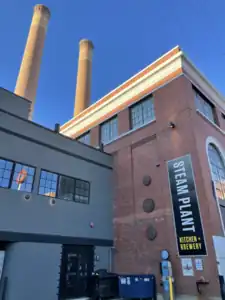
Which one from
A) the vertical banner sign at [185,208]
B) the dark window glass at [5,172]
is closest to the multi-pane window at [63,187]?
the dark window glass at [5,172]

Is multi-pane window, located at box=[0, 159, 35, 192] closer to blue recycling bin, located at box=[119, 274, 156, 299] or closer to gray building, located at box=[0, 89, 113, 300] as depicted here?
gray building, located at box=[0, 89, 113, 300]

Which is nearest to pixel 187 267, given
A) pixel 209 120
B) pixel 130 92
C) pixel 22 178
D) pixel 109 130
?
pixel 22 178

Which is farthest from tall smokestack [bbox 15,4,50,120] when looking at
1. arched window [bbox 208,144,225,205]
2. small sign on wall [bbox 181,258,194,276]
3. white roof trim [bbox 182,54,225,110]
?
small sign on wall [bbox 181,258,194,276]

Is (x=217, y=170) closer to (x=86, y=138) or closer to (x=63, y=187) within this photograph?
(x=63, y=187)

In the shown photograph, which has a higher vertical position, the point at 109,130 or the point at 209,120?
the point at 109,130

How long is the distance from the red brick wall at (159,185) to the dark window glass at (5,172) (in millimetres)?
6442

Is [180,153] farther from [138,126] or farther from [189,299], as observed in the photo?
[189,299]

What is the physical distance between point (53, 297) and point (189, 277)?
5.62m

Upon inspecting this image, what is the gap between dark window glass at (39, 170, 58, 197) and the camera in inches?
421

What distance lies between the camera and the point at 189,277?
919 cm

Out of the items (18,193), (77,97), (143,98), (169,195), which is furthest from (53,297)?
(77,97)

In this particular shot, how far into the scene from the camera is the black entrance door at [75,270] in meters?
10.1

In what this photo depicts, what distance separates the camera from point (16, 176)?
990cm

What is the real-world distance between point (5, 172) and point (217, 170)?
34.7 ft
